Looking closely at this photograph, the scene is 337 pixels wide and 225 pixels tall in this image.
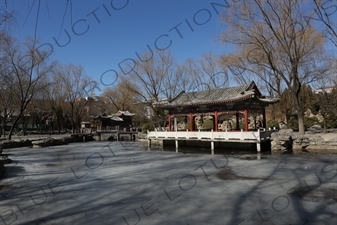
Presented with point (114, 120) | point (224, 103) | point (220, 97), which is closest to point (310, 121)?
point (220, 97)

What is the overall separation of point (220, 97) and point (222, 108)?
72 centimetres

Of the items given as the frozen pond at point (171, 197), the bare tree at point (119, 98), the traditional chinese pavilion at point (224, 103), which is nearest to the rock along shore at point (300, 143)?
the traditional chinese pavilion at point (224, 103)

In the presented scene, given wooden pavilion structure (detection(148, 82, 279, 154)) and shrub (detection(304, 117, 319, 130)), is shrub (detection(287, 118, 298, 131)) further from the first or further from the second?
wooden pavilion structure (detection(148, 82, 279, 154))

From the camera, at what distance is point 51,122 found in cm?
4159

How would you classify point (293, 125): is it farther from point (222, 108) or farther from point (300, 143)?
point (222, 108)

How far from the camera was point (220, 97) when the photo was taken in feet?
59.1

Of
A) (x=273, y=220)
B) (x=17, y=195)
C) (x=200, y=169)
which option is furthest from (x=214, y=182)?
(x=17, y=195)

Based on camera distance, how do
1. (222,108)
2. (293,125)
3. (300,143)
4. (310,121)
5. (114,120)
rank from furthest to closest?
1. (114,120)
2. (310,121)
3. (293,125)
4. (222,108)
5. (300,143)

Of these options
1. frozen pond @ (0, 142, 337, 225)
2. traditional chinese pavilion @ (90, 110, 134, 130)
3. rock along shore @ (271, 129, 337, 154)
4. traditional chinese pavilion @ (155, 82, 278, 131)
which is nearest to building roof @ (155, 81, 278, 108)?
traditional chinese pavilion @ (155, 82, 278, 131)

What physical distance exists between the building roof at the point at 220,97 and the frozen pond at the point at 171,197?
336 inches

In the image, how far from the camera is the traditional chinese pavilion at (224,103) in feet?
55.3

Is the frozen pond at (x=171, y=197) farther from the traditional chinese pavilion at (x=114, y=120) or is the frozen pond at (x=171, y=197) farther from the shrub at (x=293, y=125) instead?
the traditional chinese pavilion at (x=114, y=120)

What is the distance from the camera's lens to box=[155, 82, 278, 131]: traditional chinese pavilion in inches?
663

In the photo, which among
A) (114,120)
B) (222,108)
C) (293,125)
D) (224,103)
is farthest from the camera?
(114,120)
